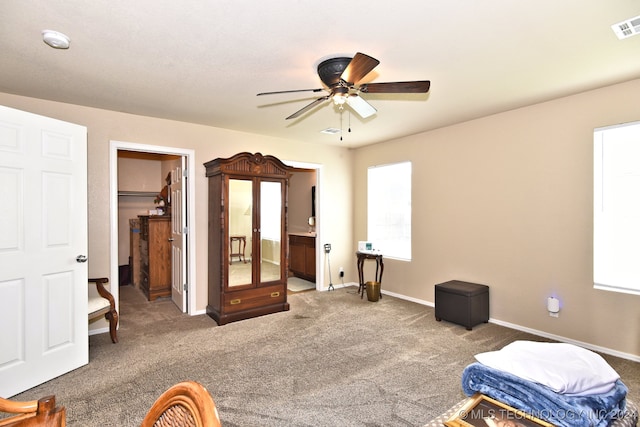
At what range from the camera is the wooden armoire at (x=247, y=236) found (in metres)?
4.12

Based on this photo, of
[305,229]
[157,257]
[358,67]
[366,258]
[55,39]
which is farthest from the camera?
[305,229]

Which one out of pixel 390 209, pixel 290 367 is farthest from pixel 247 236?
pixel 390 209

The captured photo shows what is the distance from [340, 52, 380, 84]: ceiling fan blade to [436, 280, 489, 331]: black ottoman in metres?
2.86

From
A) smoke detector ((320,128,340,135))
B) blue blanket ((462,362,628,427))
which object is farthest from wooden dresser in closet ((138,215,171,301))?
blue blanket ((462,362,628,427))

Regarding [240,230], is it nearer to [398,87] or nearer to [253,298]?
[253,298]

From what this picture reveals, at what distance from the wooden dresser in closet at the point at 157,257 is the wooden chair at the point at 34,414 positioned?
14.6 feet

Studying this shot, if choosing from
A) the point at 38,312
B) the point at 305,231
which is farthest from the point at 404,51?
the point at 305,231

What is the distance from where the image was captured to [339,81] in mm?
2379

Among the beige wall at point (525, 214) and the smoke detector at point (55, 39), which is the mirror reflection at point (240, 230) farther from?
the beige wall at point (525, 214)

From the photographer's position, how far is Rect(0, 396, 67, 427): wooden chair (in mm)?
987

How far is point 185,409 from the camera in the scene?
0.78 metres

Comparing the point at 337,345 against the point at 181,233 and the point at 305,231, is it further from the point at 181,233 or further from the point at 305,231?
the point at 305,231

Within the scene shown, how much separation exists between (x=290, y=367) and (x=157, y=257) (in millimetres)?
3335

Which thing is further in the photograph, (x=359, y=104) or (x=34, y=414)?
(x=359, y=104)
